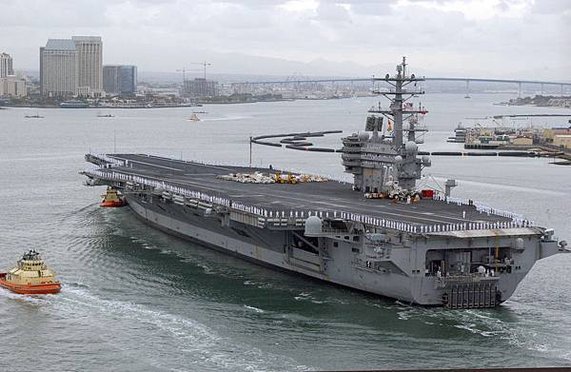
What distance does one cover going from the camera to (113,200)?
5253 centimetres

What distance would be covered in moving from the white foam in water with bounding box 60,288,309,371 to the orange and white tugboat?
2119 centimetres

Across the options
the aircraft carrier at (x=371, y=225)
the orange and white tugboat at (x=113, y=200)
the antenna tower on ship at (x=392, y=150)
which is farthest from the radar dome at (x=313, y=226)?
the orange and white tugboat at (x=113, y=200)

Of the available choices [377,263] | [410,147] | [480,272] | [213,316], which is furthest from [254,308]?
[410,147]

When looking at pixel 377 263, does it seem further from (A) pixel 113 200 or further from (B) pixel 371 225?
(A) pixel 113 200

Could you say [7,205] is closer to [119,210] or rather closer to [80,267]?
[119,210]

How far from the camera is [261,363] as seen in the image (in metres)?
24.6

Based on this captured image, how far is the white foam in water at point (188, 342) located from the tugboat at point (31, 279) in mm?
894

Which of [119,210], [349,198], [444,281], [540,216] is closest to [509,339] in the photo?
[444,281]

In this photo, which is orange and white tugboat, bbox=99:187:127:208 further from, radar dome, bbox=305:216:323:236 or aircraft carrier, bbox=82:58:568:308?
radar dome, bbox=305:216:323:236

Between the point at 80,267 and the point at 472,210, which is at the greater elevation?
the point at 472,210

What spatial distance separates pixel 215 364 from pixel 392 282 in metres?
7.35

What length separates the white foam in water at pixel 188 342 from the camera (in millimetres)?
24531

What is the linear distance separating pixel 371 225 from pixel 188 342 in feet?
23.5

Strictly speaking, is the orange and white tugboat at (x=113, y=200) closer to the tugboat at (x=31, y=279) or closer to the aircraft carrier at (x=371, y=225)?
the aircraft carrier at (x=371, y=225)
